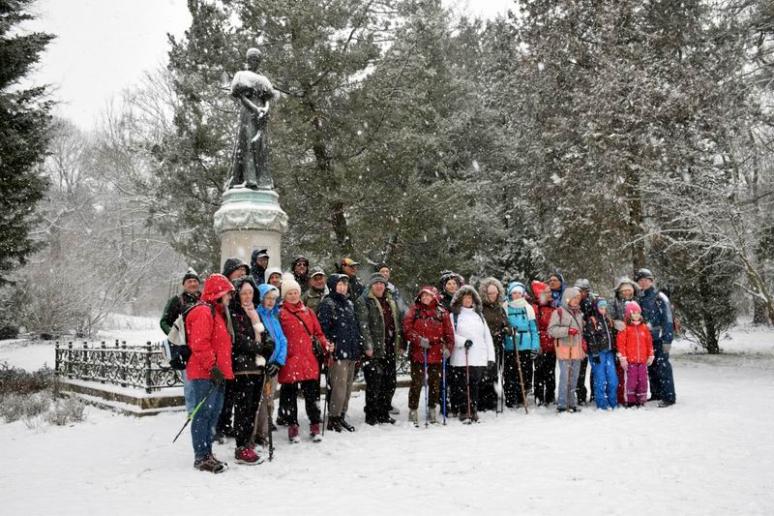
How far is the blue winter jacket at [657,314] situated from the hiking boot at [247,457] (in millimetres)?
6068

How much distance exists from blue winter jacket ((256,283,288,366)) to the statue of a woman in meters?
3.93

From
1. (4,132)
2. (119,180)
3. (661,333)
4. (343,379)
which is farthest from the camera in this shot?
(119,180)

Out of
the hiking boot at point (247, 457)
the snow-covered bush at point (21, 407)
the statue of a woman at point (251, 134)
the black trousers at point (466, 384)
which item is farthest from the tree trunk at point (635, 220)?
the snow-covered bush at point (21, 407)

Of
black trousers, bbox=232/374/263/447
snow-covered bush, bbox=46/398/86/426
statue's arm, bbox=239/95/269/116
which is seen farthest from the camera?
statue's arm, bbox=239/95/269/116

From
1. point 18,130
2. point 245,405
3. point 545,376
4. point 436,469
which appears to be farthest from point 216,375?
point 18,130

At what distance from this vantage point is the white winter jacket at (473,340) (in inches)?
315

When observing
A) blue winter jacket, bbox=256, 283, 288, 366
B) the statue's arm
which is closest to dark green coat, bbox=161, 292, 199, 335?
blue winter jacket, bbox=256, 283, 288, 366

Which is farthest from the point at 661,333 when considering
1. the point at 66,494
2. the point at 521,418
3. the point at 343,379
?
the point at 66,494

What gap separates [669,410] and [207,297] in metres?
6.34

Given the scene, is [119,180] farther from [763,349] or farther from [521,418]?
[763,349]

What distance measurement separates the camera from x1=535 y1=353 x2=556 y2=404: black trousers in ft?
29.5

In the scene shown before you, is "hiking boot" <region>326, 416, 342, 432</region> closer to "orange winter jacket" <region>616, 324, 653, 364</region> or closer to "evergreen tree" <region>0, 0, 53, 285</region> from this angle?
"orange winter jacket" <region>616, 324, 653, 364</region>

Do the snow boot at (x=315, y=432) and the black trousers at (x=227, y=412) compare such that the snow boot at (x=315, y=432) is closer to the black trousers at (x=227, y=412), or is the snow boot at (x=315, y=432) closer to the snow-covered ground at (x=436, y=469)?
the snow-covered ground at (x=436, y=469)

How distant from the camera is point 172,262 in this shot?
38375mm
